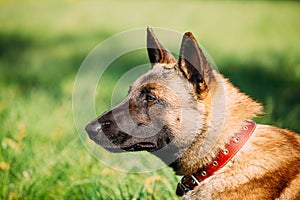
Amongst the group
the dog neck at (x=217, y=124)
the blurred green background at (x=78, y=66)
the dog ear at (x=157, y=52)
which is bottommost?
the blurred green background at (x=78, y=66)

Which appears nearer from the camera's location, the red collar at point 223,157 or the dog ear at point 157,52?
the red collar at point 223,157

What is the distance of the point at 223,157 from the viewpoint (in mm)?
2955

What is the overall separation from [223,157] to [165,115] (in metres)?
0.51

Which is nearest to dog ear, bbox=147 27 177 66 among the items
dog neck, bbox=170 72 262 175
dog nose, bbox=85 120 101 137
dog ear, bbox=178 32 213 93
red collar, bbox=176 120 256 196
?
dog ear, bbox=178 32 213 93

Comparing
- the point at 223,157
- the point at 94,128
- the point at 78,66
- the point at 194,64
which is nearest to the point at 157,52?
the point at 194,64

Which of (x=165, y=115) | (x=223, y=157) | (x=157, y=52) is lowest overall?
(x=223, y=157)

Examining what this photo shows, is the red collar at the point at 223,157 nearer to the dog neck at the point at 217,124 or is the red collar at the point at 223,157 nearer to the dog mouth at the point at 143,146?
the dog neck at the point at 217,124

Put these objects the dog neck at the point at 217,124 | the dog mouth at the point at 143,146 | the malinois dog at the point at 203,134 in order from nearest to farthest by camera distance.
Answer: the malinois dog at the point at 203,134 → the dog neck at the point at 217,124 → the dog mouth at the point at 143,146

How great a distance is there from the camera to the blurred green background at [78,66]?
3.97 metres

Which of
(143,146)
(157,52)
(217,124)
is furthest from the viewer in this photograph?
(157,52)

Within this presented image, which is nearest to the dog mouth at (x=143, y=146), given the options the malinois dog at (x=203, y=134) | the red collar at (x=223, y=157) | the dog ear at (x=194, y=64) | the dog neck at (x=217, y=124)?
the malinois dog at (x=203, y=134)

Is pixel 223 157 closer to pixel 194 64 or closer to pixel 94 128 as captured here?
pixel 194 64

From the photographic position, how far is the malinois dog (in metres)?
2.87

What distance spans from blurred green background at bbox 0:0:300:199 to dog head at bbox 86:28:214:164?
0.58 metres
